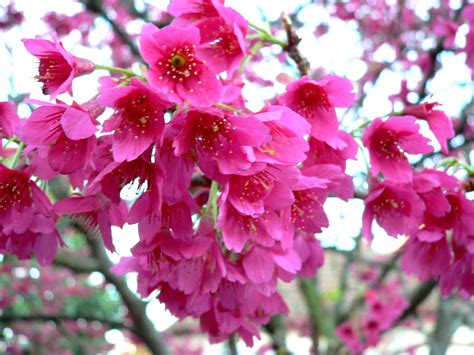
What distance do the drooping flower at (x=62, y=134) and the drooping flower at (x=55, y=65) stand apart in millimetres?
45

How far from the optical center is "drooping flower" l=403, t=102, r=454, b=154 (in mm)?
1416

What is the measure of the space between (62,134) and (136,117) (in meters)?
0.17

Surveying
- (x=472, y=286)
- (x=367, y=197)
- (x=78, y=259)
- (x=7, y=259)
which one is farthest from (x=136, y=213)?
(x=7, y=259)

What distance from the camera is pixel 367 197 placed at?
1.38 m

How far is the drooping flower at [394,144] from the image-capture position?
1338 mm

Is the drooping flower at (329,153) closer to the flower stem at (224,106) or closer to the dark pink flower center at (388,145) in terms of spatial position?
the dark pink flower center at (388,145)

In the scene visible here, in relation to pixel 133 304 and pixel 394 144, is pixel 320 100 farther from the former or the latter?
pixel 133 304

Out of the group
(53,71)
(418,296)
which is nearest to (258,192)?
(53,71)

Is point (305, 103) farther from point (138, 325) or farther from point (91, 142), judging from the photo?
point (138, 325)

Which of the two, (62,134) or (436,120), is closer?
(62,134)

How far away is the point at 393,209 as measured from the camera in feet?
4.50

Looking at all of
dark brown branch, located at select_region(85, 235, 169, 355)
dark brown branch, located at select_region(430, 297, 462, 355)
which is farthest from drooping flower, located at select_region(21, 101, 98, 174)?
dark brown branch, located at select_region(430, 297, 462, 355)

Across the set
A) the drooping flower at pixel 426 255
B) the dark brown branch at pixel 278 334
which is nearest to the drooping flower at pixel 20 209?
the drooping flower at pixel 426 255

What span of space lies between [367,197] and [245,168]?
47 centimetres
